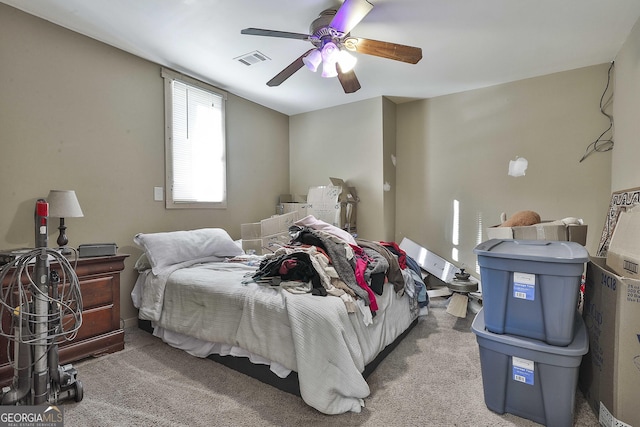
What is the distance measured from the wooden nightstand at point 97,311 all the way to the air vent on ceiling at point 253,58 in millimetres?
2099

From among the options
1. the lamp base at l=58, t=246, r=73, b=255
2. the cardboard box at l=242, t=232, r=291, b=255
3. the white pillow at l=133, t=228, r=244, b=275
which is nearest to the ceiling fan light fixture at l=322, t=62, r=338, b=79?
the cardboard box at l=242, t=232, r=291, b=255

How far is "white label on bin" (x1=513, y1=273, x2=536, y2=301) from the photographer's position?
148cm

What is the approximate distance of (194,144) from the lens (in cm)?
331

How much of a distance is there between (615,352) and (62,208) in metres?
3.37

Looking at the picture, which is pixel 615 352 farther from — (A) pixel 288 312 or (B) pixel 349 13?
(B) pixel 349 13

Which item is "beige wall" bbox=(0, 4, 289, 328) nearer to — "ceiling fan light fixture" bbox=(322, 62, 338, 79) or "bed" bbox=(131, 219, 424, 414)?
"bed" bbox=(131, 219, 424, 414)

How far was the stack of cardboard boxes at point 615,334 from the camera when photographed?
52.5 inches

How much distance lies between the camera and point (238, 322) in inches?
73.9

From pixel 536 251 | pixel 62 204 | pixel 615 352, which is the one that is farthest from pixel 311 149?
pixel 615 352

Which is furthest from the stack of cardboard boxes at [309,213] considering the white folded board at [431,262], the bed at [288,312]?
the white folded board at [431,262]

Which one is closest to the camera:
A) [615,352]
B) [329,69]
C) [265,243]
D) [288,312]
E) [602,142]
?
[615,352]

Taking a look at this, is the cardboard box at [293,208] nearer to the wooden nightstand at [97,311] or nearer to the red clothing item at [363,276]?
the red clothing item at [363,276]

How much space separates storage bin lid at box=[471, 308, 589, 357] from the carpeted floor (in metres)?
0.40

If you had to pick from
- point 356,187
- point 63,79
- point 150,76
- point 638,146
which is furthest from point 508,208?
point 63,79
